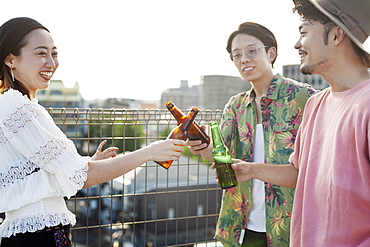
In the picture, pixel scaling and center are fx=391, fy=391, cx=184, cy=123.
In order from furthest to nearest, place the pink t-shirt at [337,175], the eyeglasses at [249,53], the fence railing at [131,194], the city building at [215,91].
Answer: the city building at [215,91] < the fence railing at [131,194] < the eyeglasses at [249,53] < the pink t-shirt at [337,175]

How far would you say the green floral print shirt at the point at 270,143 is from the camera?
2.21m

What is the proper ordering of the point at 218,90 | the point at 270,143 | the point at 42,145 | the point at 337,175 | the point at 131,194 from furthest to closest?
the point at 218,90
the point at 131,194
the point at 270,143
the point at 42,145
the point at 337,175

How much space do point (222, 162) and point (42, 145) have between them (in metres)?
0.92

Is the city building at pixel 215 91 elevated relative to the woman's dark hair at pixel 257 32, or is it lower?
lower

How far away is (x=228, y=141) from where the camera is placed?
2.41m

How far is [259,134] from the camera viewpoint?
234cm

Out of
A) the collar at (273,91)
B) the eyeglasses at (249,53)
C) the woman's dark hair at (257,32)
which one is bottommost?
the collar at (273,91)

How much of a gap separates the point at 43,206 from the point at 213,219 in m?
2.20

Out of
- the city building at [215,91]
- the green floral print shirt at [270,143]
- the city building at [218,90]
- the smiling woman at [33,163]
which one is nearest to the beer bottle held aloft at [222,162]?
the green floral print shirt at [270,143]

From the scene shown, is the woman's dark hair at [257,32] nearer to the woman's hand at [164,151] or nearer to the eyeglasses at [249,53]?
the eyeglasses at [249,53]

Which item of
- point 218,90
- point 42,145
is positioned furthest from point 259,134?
point 218,90

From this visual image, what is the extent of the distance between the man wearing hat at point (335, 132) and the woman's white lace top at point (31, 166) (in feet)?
3.06

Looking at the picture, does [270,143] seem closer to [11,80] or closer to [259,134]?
[259,134]

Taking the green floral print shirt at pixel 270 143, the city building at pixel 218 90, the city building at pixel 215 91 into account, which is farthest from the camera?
the city building at pixel 218 90
